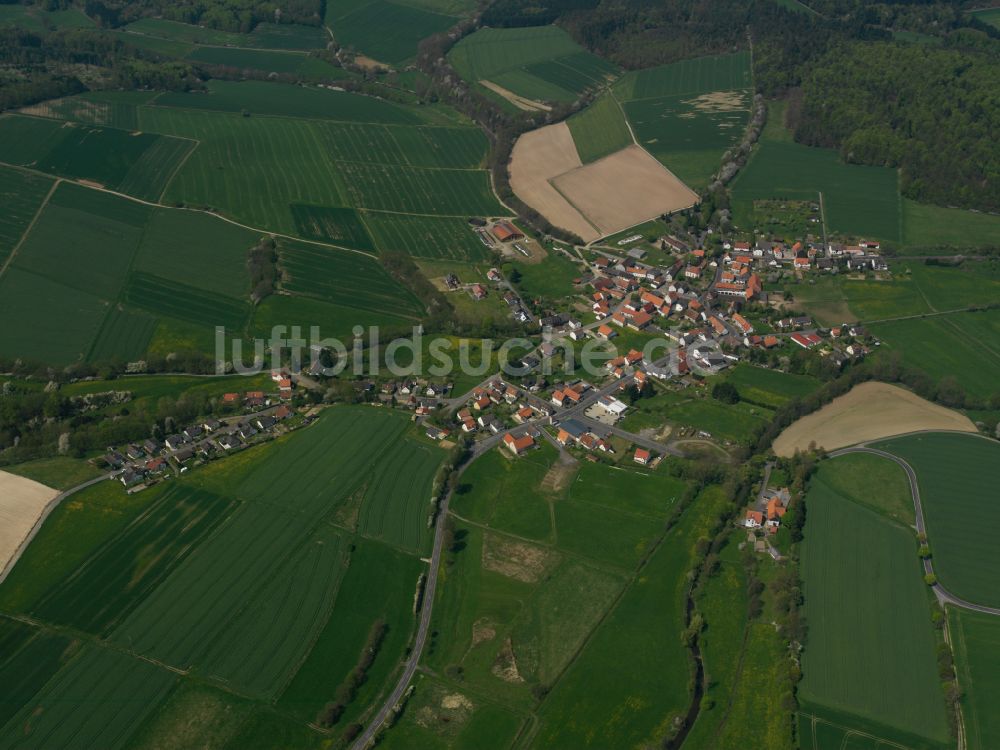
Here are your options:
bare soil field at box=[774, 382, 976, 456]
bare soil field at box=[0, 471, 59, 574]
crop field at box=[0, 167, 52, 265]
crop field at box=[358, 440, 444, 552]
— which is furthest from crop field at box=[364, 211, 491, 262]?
bare soil field at box=[0, 471, 59, 574]

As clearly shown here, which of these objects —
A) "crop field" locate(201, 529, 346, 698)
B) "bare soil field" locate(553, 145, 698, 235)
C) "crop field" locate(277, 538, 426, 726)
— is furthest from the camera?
"bare soil field" locate(553, 145, 698, 235)

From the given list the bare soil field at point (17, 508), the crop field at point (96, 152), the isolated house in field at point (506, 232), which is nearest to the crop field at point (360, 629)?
the bare soil field at point (17, 508)

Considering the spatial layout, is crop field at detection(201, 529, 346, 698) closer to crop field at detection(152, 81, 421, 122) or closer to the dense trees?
crop field at detection(152, 81, 421, 122)

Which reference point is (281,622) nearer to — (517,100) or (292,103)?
(292,103)

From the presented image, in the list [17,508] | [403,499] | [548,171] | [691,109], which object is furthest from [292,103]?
[403,499]

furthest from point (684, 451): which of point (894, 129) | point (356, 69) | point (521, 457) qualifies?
point (356, 69)

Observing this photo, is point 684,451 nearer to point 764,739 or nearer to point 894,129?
point 764,739
